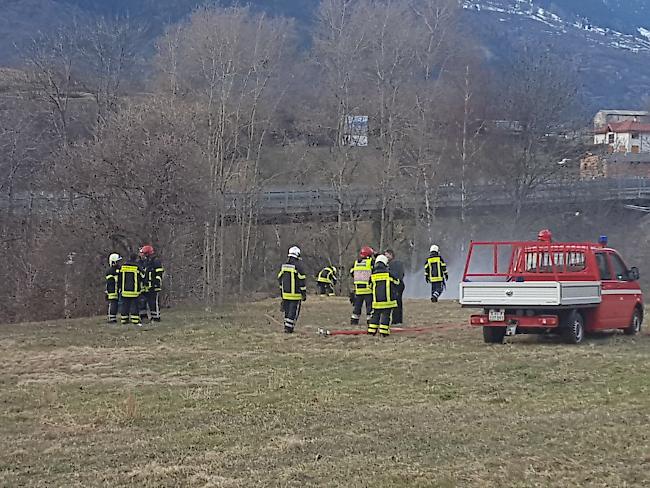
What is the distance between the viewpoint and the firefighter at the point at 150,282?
21438 millimetres

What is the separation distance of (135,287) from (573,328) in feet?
33.0

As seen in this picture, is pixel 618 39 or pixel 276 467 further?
pixel 618 39

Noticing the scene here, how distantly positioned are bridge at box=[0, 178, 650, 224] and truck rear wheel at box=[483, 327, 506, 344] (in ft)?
79.6

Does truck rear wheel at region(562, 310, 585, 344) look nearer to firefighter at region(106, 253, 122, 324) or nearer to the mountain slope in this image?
firefighter at region(106, 253, 122, 324)

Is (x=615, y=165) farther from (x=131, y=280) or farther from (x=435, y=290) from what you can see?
(x=131, y=280)

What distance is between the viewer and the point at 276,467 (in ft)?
24.5

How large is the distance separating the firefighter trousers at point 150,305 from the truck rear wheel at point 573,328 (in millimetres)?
10205

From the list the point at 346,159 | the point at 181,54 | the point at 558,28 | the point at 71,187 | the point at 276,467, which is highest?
the point at 558,28

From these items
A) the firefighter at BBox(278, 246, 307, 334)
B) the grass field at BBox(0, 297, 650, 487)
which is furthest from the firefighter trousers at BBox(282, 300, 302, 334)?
the grass field at BBox(0, 297, 650, 487)

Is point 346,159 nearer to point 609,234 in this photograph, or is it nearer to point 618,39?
point 609,234

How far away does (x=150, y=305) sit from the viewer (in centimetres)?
2234

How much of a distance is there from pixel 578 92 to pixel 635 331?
116 ft

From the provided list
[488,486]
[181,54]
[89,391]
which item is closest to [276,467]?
[488,486]

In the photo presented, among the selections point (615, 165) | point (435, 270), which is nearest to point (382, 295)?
point (435, 270)
